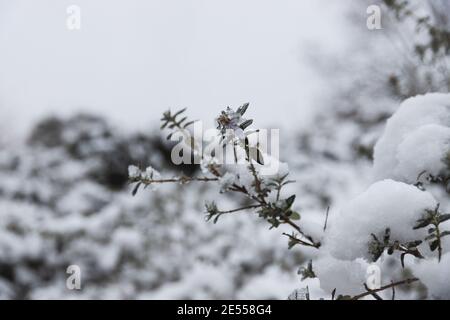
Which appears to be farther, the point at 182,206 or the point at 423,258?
the point at 182,206

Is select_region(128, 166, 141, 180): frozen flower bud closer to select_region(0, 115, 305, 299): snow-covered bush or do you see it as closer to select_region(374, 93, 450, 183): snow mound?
select_region(374, 93, 450, 183): snow mound

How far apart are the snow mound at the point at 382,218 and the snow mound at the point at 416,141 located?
15 cm

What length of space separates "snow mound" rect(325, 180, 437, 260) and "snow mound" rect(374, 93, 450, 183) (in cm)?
15

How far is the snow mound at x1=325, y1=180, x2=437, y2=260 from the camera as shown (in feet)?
2.73

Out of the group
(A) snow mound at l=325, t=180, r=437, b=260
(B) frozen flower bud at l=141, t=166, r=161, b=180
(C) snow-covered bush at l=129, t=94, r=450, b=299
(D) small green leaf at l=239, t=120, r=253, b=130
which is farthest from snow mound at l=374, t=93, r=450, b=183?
(B) frozen flower bud at l=141, t=166, r=161, b=180

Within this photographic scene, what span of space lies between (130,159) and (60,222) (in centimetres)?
209

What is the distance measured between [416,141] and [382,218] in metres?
0.28

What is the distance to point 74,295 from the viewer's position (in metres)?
4.23

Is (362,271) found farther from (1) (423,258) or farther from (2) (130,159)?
(2) (130,159)

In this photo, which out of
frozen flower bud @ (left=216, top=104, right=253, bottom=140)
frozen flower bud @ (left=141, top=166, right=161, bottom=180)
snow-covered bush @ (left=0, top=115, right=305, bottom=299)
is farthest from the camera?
snow-covered bush @ (left=0, top=115, right=305, bottom=299)

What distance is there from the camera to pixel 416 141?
1016 mm

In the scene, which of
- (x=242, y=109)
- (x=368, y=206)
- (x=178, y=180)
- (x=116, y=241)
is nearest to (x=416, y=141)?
(x=368, y=206)

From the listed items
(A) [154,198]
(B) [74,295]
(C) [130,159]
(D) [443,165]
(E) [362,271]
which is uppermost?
(C) [130,159]
